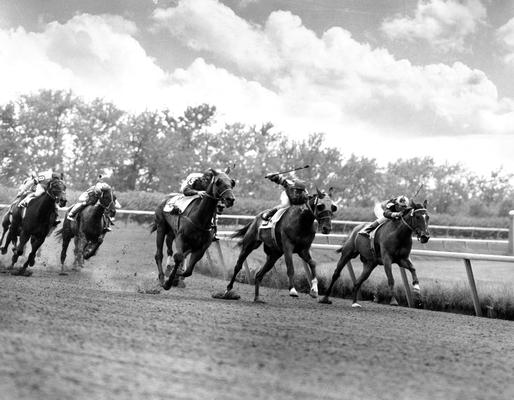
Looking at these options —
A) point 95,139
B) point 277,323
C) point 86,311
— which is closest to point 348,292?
point 277,323

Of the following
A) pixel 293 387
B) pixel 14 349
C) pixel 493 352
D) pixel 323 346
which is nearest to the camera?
pixel 293 387

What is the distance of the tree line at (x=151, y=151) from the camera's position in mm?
45562

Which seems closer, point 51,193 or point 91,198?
point 51,193

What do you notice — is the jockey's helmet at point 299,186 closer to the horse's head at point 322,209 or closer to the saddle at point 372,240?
the horse's head at point 322,209

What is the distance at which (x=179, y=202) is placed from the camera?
11312mm

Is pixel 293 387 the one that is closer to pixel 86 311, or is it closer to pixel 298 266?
pixel 86 311

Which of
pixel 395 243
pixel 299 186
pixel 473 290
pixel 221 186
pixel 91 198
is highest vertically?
pixel 299 186

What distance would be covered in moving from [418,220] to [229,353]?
6603mm

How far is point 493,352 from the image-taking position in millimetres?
6297

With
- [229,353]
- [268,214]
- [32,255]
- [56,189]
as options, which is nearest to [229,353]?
[229,353]

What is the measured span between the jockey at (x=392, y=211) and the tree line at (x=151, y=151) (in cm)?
3155

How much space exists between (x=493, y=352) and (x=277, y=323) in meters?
1.96

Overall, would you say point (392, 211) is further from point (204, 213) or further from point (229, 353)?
point (229, 353)

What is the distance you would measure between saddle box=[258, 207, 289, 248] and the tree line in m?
32.2
